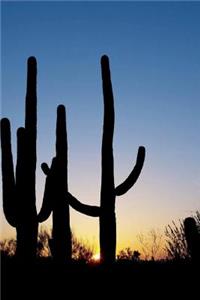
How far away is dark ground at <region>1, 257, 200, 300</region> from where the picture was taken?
619cm

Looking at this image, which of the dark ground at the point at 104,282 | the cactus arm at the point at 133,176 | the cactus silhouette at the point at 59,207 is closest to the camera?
the dark ground at the point at 104,282

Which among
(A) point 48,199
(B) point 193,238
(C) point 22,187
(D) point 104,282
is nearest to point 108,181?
(A) point 48,199

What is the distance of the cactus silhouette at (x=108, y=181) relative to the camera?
934 centimetres

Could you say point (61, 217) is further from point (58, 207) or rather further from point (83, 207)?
point (83, 207)

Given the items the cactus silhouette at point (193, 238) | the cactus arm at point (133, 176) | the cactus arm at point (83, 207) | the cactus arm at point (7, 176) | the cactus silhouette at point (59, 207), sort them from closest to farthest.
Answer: the cactus silhouette at point (193, 238), the cactus arm at point (7, 176), the cactus silhouette at point (59, 207), the cactus arm at point (83, 207), the cactus arm at point (133, 176)

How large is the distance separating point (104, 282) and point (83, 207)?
326cm

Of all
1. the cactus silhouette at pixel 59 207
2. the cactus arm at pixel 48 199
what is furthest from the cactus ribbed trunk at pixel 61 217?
the cactus arm at pixel 48 199

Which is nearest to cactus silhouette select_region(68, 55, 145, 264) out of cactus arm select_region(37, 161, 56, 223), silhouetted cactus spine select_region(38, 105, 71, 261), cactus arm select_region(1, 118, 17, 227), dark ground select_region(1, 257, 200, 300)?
silhouetted cactus spine select_region(38, 105, 71, 261)

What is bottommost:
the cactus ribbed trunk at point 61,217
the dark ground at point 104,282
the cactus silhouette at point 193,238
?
the dark ground at point 104,282

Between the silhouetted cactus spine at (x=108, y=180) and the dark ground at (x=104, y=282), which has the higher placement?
the silhouetted cactus spine at (x=108, y=180)

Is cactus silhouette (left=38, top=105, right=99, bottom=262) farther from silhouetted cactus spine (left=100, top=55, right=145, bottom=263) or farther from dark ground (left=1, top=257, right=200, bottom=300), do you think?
dark ground (left=1, top=257, right=200, bottom=300)

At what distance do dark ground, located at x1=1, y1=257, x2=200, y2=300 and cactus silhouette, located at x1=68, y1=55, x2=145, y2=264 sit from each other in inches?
78.2

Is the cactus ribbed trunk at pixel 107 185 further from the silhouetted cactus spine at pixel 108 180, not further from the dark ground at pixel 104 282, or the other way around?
the dark ground at pixel 104 282

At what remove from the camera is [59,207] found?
9.58m
